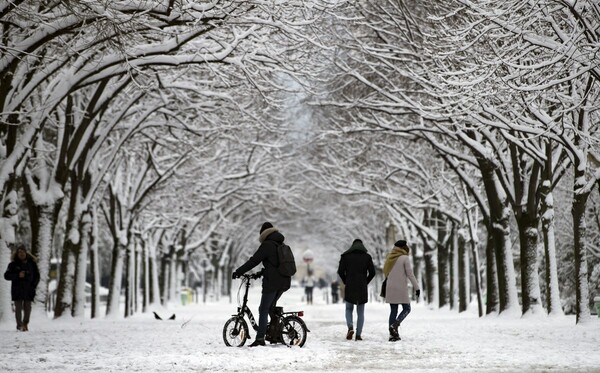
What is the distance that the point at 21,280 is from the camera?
1708 cm

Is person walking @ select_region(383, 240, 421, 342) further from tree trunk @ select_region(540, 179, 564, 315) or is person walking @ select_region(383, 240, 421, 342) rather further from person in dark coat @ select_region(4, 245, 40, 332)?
person in dark coat @ select_region(4, 245, 40, 332)

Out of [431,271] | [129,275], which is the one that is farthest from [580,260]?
[431,271]

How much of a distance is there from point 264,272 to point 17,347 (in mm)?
3897

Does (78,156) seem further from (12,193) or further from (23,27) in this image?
(23,27)

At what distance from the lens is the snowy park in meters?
12.4

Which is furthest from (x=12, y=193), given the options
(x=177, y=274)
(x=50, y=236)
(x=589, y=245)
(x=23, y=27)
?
(x=177, y=274)

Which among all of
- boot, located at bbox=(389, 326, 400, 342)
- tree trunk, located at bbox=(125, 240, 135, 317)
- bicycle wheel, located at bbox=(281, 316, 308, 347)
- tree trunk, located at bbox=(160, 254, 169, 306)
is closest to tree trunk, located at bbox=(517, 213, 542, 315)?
boot, located at bbox=(389, 326, 400, 342)

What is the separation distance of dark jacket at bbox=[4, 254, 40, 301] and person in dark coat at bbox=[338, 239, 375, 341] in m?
6.44

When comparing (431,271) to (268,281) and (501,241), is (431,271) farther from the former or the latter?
(268,281)

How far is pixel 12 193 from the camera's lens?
18219 mm

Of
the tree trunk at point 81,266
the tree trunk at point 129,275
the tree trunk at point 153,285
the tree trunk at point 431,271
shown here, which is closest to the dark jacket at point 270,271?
the tree trunk at point 81,266

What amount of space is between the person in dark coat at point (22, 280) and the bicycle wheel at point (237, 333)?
613cm

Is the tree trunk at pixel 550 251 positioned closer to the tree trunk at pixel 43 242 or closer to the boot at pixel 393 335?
the boot at pixel 393 335

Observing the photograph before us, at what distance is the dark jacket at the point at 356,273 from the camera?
14555mm
